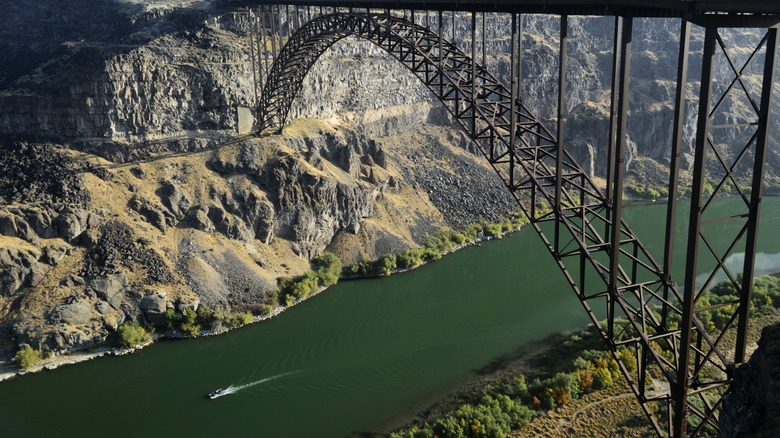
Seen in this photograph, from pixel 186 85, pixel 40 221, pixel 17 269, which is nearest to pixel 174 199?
pixel 40 221

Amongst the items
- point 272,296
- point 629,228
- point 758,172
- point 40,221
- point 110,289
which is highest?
point 758,172

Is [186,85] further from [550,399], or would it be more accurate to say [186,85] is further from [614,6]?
[614,6]

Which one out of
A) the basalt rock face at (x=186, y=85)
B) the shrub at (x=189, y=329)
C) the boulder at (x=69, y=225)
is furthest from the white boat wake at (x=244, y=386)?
the basalt rock face at (x=186, y=85)

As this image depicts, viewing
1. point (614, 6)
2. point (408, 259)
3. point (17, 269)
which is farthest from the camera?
point (408, 259)

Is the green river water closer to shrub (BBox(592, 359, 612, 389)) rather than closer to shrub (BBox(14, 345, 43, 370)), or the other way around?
shrub (BBox(14, 345, 43, 370))

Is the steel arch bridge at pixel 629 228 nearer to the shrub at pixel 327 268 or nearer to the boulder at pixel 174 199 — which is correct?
the boulder at pixel 174 199
